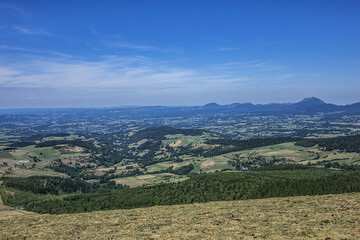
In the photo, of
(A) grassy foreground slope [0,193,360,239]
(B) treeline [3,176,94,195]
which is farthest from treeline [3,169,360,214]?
(A) grassy foreground slope [0,193,360,239]

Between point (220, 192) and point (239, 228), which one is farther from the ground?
point (239, 228)

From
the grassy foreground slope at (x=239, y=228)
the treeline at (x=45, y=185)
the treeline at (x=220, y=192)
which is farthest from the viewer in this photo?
the treeline at (x=45, y=185)

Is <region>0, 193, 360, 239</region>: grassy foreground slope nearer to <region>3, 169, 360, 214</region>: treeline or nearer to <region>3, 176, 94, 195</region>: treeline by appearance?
<region>3, 169, 360, 214</region>: treeline

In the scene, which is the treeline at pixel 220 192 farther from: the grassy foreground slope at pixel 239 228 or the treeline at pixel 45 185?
the grassy foreground slope at pixel 239 228

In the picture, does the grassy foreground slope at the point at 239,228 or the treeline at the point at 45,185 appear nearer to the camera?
the grassy foreground slope at the point at 239,228

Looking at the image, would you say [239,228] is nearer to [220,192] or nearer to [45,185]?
[220,192]

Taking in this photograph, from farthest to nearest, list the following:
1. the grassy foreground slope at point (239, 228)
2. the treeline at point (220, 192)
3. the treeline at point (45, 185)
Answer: the treeline at point (45, 185) < the treeline at point (220, 192) < the grassy foreground slope at point (239, 228)

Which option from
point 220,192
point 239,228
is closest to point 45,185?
point 220,192

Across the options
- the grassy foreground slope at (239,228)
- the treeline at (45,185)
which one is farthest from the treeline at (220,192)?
the grassy foreground slope at (239,228)

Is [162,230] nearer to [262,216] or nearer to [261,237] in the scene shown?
[261,237]

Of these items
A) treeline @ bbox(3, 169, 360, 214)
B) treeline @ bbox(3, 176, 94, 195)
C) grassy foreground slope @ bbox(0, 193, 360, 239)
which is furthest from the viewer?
treeline @ bbox(3, 176, 94, 195)

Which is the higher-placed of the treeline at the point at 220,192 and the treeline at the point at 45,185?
the treeline at the point at 220,192

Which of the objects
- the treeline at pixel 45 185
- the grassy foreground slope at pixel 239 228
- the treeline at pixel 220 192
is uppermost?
the grassy foreground slope at pixel 239 228

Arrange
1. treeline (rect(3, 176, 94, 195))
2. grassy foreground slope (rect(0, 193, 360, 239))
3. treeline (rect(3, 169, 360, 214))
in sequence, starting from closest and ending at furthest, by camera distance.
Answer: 1. grassy foreground slope (rect(0, 193, 360, 239))
2. treeline (rect(3, 169, 360, 214))
3. treeline (rect(3, 176, 94, 195))
